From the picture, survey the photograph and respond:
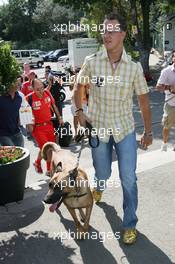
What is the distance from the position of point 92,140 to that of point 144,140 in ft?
1.98

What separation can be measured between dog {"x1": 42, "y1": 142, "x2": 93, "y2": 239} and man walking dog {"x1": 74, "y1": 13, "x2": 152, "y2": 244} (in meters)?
0.40

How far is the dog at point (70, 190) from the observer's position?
433cm

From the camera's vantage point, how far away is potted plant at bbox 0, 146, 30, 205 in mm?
5500

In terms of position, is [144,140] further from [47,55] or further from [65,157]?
[47,55]

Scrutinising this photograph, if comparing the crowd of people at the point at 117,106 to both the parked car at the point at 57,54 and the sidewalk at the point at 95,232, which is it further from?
the parked car at the point at 57,54

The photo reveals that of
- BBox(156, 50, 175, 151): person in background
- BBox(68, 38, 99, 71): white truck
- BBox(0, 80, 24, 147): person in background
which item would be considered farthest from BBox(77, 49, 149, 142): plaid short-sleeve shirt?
BBox(68, 38, 99, 71): white truck

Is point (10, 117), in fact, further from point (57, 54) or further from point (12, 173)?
point (57, 54)

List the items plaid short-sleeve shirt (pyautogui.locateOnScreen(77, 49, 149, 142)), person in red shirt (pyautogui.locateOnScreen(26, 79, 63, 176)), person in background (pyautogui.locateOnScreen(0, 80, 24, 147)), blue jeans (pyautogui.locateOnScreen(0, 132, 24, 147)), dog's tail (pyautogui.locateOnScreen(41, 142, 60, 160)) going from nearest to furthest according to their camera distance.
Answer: plaid short-sleeve shirt (pyautogui.locateOnScreen(77, 49, 149, 142)) < dog's tail (pyautogui.locateOnScreen(41, 142, 60, 160)) < person in background (pyautogui.locateOnScreen(0, 80, 24, 147)) < blue jeans (pyautogui.locateOnScreen(0, 132, 24, 147)) < person in red shirt (pyautogui.locateOnScreen(26, 79, 63, 176))

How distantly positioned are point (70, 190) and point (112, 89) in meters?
1.19

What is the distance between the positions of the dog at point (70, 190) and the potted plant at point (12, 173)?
0.60 meters

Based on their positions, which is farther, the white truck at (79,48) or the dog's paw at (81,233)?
the white truck at (79,48)

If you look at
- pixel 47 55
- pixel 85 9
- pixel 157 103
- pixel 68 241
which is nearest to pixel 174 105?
pixel 68 241

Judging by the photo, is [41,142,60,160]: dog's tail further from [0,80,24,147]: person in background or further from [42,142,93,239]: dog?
[0,80,24,147]: person in background

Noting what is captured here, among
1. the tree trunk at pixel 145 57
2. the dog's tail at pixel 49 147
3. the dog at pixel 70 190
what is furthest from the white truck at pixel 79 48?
the dog at pixel 70 190
